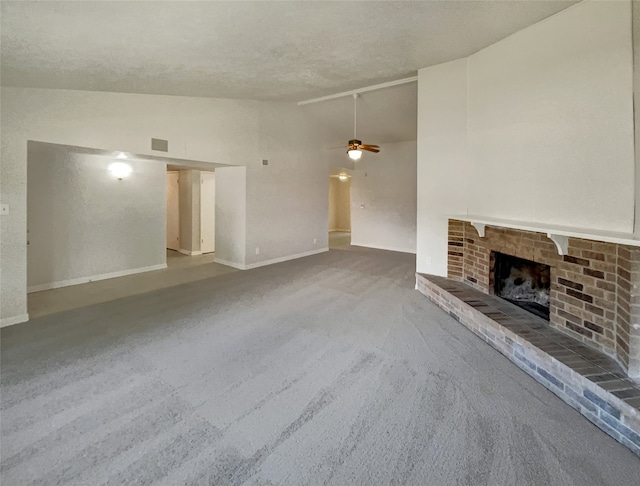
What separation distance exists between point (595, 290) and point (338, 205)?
11634 millimetres

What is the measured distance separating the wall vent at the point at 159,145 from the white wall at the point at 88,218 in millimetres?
1065

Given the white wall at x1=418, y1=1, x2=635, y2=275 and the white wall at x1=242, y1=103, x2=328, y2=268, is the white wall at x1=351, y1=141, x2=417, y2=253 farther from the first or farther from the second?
the white wall at x1=418, y1=1, x2=635, y2=275

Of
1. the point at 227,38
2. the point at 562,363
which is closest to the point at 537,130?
the point at 562,363

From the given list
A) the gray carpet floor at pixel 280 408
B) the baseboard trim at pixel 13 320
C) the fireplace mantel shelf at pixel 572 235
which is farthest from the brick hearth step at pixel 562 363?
the baseboard trim at pixel 13 320

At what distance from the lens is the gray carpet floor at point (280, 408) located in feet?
5.14

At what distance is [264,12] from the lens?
8.21 ft

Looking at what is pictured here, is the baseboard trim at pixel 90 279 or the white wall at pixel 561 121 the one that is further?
the baseboard trim at pixel 90 279

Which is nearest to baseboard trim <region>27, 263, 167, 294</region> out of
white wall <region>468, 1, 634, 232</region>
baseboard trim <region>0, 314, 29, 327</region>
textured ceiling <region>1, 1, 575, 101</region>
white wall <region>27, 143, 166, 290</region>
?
white wall <region>27, 143, 166, 290</region>

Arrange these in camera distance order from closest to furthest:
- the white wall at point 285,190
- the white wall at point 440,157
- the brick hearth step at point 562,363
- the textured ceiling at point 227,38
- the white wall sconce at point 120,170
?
the brick hearth step at point 562,363, the textured ceiling at point 227,38, the white wall at point 440,157, the white wall sconce at point 120,170, the white wall at point 285,190

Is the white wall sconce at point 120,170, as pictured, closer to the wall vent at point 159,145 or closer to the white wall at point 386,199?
the wall vent at point 159,145

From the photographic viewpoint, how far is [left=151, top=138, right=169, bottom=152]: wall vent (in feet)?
14.9

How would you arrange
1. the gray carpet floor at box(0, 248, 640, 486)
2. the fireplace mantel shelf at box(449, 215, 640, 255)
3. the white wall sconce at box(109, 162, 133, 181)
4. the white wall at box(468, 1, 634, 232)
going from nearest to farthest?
the gray carpet floor at box(0, 248, 640, 486)
the fireplace mantel shelf at box(449, 215, 640, 255)
the white wall at box(468, 1, 634, 232)
the white wall sconce at box(109, 162, 133, 181)

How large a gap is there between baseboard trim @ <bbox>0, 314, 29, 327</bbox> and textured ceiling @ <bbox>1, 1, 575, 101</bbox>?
8.17 feet

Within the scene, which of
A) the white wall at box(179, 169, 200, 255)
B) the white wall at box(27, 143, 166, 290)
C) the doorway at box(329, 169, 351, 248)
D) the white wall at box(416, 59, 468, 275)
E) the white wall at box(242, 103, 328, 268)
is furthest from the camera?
the doorway at box(329, 169, 351, 248)
